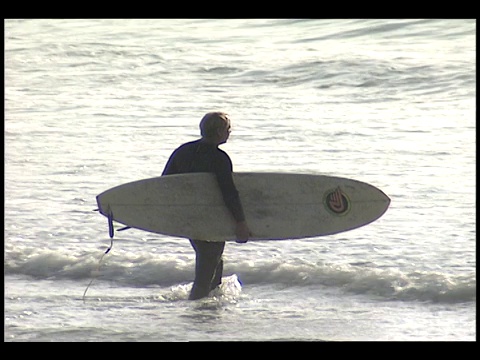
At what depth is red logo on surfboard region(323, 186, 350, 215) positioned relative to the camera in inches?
249

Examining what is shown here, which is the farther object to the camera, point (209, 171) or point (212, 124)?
point (209, 171)

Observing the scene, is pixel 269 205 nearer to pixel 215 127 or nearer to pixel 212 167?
pixel 212 167

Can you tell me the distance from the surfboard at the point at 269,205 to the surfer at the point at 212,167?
0.15 m

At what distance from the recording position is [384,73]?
53.4 ft

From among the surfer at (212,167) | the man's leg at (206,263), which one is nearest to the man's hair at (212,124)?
the surfer at (212,167)

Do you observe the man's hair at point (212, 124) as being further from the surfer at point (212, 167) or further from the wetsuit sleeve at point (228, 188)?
the wetsuit sleeve at point (228, 188)

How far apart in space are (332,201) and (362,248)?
1664 mm

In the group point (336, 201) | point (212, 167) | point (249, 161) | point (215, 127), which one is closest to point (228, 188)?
point (212, 167)

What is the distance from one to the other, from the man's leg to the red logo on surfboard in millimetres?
651

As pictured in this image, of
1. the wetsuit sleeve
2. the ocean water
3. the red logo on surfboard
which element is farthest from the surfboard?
the ocean water

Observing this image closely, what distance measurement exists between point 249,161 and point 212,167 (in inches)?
222

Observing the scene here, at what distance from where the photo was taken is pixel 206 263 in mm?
6098

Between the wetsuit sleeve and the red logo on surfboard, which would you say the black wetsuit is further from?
the red logo on surfboard

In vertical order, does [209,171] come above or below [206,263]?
above
